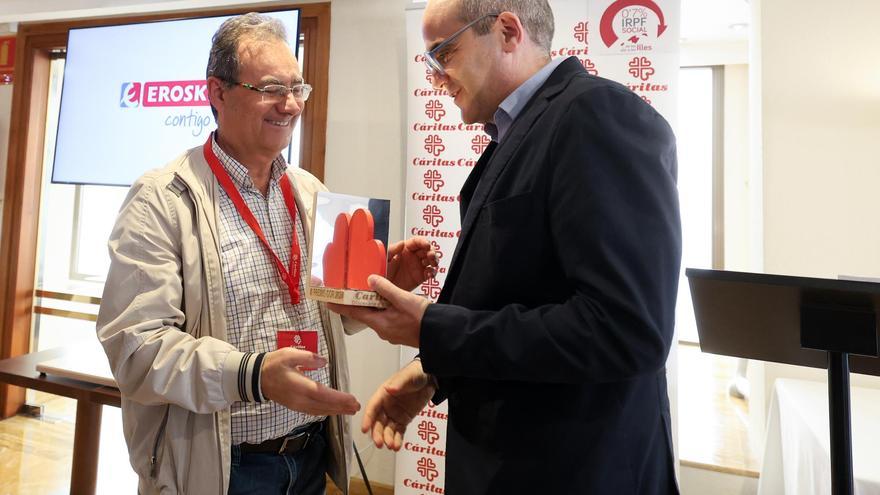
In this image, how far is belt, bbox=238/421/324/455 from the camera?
1.21 meters

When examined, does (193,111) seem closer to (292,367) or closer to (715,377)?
(292,367)

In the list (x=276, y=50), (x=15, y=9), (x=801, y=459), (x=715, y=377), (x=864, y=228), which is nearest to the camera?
(x=276, y=50)

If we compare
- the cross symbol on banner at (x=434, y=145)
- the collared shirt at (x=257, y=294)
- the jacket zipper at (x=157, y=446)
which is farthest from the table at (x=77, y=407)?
the cross symbol on banner at (x=434, y=145)

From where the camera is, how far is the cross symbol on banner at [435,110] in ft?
8.09

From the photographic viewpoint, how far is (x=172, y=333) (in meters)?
1.06

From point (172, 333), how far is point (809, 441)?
1.87 meters

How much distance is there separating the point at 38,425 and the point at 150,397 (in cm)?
343

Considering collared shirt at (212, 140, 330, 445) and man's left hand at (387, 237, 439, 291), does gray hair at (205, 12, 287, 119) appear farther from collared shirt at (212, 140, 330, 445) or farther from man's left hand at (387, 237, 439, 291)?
man's left hand at (387, 237, 439, 291)

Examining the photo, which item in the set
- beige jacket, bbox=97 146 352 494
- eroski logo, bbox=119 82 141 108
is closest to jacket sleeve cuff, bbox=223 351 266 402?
beige jacket, bbox=97 146 352 494

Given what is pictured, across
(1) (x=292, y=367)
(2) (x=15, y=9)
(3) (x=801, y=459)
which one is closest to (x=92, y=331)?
(2) (x=15, y=9)

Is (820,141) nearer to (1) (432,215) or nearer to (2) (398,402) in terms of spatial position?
(1) (432,215)

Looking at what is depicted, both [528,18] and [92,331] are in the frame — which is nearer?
[528,18]

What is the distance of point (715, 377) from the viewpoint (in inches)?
165

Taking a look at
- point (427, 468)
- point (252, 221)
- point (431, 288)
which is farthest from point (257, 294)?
point (427, 468)
